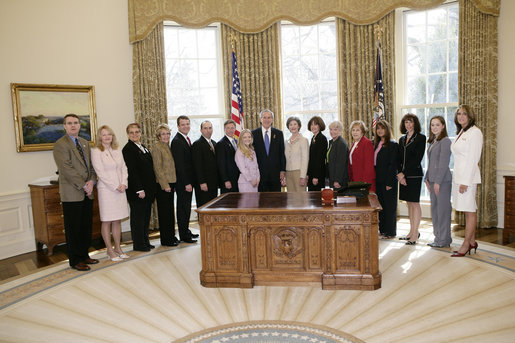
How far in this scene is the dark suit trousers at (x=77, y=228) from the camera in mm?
4680

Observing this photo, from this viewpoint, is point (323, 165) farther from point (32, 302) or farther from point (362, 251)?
point (32, 302)

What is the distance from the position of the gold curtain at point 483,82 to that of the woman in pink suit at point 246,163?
3.31 metres

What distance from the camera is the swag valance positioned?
22.1ft

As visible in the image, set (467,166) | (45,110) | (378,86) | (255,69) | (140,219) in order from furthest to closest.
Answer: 1. (255,69)
2. (378,86)
3. (45,110)
4. (140,219)
5. (467,166)

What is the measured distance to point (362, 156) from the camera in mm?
5465

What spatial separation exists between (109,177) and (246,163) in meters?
1.69

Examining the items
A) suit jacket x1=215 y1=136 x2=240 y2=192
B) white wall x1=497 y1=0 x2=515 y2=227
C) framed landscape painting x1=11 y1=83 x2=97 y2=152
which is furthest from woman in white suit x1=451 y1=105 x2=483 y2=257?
framed landscape painting x1=11 y1=83 x2=97 y2=152

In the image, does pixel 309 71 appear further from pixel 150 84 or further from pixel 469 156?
pixel 469 156

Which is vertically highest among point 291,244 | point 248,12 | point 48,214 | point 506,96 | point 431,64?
point 248,12

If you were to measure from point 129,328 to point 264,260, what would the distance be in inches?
54.0

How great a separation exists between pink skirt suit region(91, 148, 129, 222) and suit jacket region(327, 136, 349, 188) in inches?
105

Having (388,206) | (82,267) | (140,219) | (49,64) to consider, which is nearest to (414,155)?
(388,206)

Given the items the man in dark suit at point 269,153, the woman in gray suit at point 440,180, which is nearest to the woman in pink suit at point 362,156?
the woman in gray suit at point 440,180

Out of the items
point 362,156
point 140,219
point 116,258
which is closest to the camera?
point 116,258
